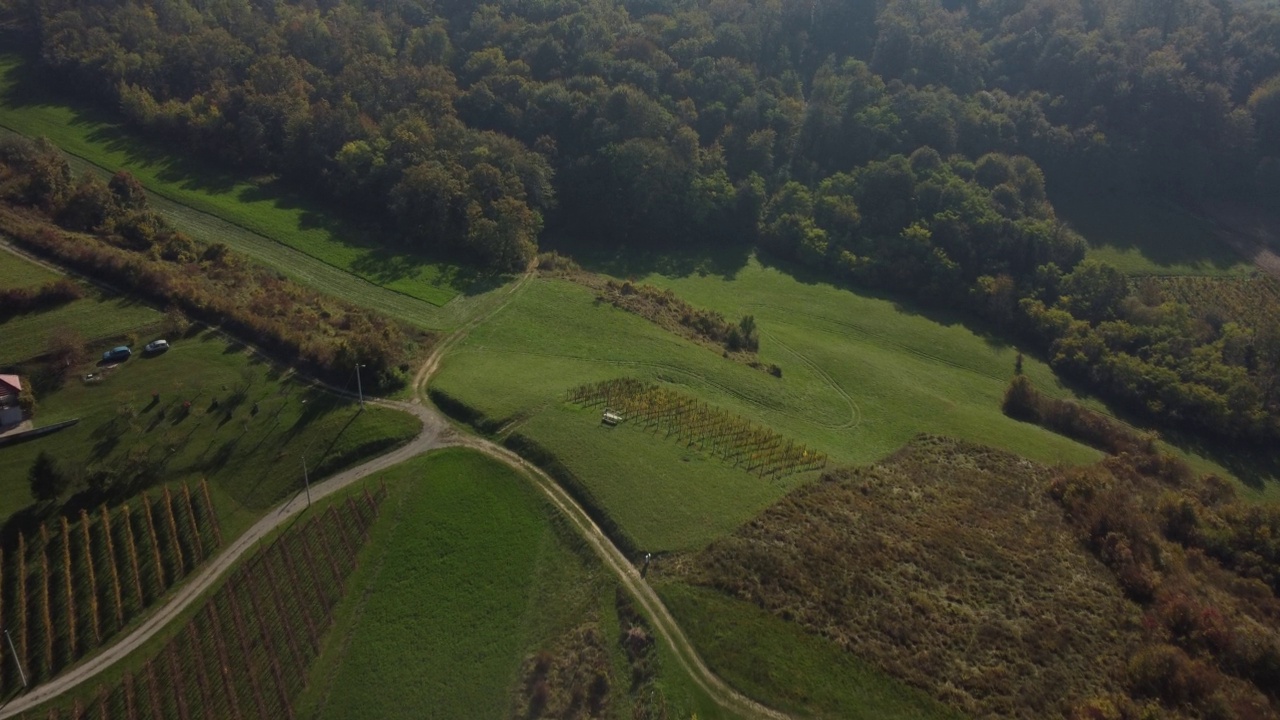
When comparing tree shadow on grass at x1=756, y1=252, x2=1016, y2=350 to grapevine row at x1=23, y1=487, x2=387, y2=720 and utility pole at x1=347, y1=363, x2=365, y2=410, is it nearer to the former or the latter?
utility pole at x1=347, y1=363, x2=365, y2=410

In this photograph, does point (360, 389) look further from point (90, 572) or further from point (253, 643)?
point (253, 643)

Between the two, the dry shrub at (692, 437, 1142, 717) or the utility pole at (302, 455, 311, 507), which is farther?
the utility pole at (302, 455, 311, 507)

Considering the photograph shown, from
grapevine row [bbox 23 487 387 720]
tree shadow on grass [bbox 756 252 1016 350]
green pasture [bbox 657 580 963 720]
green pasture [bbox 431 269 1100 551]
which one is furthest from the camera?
tree shadow on grass [bbox 756 252 1016 350]

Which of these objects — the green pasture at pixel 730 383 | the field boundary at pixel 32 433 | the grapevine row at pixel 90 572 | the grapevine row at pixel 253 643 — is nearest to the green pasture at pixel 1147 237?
the green pasture at pixel 730 383

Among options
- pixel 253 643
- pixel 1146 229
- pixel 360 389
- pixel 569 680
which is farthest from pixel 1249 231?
pixel 253 643

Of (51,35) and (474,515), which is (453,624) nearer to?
(474,515)

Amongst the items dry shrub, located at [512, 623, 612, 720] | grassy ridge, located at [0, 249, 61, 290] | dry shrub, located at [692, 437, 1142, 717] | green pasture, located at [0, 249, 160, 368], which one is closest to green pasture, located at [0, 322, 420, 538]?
green pasture, located at [0, 249, 160, 368]

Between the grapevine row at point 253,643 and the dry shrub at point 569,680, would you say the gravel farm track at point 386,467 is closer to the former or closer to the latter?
the grapevine row at point 253,643

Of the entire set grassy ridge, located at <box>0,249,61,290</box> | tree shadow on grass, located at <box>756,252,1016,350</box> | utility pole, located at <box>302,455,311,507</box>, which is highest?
tree shadow on grass, located at <box>756,252,1016,350</box>
